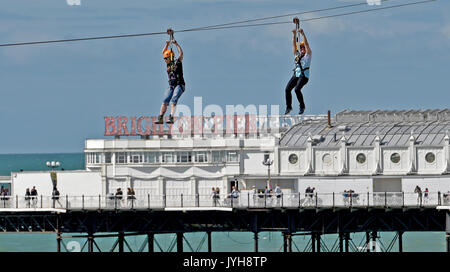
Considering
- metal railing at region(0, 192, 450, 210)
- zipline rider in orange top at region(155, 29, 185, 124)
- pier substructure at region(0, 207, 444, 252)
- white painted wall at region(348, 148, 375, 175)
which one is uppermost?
zipline rider in orange top at region(155, 29, 185, 124)

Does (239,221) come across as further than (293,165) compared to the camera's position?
No

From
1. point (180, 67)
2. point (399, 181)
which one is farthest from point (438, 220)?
point (180, 67)

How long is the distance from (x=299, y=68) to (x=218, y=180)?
92.0 metres

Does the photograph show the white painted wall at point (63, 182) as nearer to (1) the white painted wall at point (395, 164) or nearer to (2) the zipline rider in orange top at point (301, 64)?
(1) the white painted wall at point (395, 164)

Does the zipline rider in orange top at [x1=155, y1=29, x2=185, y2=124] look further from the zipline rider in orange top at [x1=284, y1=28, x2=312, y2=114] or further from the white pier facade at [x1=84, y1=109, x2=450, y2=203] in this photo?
the white pier facade at [x1=84, y1=109, x2=450, y2=203]

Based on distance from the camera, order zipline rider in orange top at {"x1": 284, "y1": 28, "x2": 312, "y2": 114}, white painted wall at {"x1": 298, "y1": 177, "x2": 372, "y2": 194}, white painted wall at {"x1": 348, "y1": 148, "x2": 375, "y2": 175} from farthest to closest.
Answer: white painted wall at {"x1": 348, "y1": 148, "x2": 375, "y2": 175} < white painted wall at {"x1": 298, "y1": 177, "x2": 372, "y2": 194} < zipline rider in orange top at {"x1": 284, "y1": 28, "x2": 312, "y2": 114}

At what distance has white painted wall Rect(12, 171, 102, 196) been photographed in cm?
12699

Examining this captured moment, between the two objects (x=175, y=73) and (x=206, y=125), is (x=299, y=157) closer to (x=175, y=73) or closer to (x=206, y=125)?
(x=206, y=125)

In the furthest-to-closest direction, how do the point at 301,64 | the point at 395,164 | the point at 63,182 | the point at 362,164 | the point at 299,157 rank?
the point at 63,182 < the point at 299,157 < the point at 362,164 < the point at 395,164 < the point at 301,64

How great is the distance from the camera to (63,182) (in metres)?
130

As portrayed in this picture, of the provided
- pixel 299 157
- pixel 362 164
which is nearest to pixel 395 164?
pixel 362 164

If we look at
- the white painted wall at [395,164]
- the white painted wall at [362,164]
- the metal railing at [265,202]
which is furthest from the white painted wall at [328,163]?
the metal railing at [265,202]

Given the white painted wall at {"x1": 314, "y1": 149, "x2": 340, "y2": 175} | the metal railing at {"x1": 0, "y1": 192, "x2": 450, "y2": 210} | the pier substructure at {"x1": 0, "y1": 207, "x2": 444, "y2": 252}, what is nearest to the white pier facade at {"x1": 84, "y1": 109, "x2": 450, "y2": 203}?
the white painted wall at {"x1": 314, "y1": 149, "x2": 340, "y2": 175}

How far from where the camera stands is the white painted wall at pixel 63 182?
417 ft
